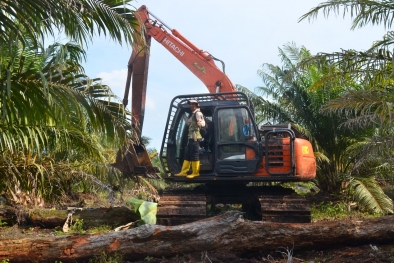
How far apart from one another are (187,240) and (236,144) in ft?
9.51

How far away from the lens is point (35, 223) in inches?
385

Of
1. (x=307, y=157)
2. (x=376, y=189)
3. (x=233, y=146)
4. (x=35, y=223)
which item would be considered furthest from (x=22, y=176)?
(x=376, y=189)

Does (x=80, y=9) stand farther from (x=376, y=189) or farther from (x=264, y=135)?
(x=376, y=189)

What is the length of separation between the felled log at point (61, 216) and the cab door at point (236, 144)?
220 centimetres

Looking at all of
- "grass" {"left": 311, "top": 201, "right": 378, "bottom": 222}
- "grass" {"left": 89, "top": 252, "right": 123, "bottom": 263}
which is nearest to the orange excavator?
"grass" {"left": 311, "top": 201, "right": 378, "bottom": 222}

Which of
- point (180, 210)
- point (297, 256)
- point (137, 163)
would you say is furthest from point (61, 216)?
point (297, 256)

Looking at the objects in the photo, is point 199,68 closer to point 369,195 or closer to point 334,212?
point 334,212

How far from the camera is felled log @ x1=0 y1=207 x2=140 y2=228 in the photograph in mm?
9500

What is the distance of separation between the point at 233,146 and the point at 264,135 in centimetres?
73

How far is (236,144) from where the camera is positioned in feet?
29.4

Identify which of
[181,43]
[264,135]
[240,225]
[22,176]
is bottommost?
[240,225]

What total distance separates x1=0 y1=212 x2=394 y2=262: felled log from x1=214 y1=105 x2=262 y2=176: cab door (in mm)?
2388

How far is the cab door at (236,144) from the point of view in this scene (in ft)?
29.4

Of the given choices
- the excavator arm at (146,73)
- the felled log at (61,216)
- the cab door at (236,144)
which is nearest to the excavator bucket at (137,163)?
the excavator arm at (146,73)
